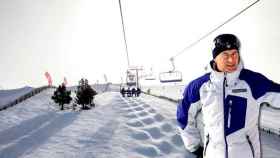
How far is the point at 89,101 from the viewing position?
1096 inches

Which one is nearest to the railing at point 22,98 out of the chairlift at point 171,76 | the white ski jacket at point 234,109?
the chairlift at point 171,76

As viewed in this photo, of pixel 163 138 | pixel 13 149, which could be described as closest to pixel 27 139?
pixel 13 149

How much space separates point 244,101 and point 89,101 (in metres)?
25.7

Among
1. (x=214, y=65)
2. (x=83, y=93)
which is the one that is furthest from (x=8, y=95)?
(x=214, y=65)

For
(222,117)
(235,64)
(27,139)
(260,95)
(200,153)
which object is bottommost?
(27,139)

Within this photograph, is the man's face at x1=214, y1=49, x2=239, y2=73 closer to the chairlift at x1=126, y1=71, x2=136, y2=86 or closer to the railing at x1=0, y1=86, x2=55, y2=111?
the railing at x1=0, y1=86, x2=55, y2=111

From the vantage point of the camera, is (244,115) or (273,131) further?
(273,131)

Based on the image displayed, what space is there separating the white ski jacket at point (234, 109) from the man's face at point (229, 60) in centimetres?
9

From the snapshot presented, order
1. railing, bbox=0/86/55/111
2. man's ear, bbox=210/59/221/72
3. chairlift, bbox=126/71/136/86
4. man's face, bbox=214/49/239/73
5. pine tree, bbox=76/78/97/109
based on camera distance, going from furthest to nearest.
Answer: chairlift, bbox=126/71/136/86
railing, bbox=0/86/55/111
pine tree, bbox=76/78/97/109
man's ear, bbox=210/59/221/72
man's face, bbox=214/49/239/73

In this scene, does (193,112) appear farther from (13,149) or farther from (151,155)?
(13,149)

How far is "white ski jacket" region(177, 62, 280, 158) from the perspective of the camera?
2812 mm

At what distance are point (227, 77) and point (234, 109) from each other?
31 cm

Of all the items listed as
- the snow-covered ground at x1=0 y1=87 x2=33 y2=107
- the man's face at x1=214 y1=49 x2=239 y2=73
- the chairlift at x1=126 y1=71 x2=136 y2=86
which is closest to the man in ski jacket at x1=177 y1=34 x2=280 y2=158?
the man's face at x1=214 y1=49 x2=239 y2=73

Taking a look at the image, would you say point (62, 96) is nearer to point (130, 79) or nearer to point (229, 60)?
point (130, 79)
